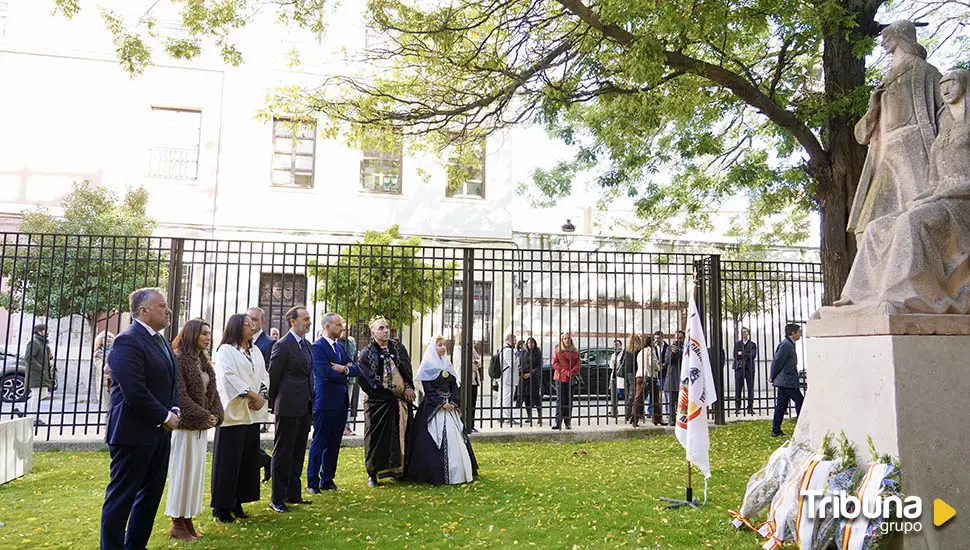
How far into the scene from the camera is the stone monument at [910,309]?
4504 mm

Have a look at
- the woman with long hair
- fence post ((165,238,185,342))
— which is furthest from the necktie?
fence post ((165,238,185,342))

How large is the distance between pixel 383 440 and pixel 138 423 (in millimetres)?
3492

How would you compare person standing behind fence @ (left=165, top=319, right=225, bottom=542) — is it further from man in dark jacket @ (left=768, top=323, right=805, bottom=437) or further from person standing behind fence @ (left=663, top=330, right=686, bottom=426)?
man in dark jacket @ (left=768, top=323, right=805, bottom=437)

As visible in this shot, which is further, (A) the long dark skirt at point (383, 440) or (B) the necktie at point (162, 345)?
(A) the long dark skirt at point (383, 440)

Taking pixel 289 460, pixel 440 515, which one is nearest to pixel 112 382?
pixel 289 460

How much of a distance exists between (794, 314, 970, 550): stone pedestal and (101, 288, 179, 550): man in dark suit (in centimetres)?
496

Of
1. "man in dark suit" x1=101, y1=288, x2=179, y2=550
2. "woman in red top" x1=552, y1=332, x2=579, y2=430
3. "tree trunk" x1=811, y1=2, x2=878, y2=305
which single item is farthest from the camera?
"woman in red top" x1=552, y1=332, x2=579, y2=430

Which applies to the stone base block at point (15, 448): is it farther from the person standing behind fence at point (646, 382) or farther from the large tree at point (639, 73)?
the person standing behind fence at point (646, 382)

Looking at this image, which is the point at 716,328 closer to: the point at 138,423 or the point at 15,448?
the point at 138,423

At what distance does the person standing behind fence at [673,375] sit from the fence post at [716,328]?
72 cm

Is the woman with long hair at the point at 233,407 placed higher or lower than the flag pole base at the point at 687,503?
higher

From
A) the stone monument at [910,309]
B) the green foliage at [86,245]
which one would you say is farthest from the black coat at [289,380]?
the green foliage at [86,245]

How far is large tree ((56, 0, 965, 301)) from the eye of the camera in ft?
28.3

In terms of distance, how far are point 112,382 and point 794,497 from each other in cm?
515
